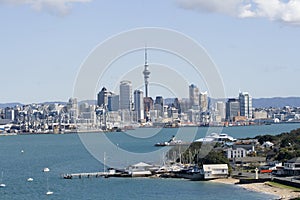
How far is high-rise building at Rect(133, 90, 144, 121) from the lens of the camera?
44.7 meters

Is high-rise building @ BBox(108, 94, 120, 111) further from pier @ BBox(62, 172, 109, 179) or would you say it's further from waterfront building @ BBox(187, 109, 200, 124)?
pier @ BBox(62, 172, 109, 179)

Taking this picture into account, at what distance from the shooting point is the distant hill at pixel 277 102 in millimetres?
99188

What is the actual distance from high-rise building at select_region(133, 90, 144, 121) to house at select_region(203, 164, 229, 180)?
3006cm

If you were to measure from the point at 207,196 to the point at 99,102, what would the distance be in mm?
41771

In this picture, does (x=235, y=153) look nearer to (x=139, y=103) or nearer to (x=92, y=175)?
(x=92, y=175)

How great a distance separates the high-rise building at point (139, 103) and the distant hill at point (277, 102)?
51.0 m

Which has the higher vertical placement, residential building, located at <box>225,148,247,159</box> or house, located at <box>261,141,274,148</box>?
house, located at <box>261,141,274,148</box>

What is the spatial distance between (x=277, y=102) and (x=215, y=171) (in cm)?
9102

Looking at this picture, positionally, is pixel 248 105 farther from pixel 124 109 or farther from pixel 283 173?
pixel 283 173

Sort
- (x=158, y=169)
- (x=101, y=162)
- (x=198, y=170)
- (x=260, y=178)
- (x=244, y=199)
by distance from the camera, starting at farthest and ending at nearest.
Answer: (x=101, y=162)
(x=158, y=169)
(x=198, y=170)
(x=260, y=178)
(x=244, y=199)

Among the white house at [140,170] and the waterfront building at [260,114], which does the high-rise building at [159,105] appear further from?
the white house at [140,170]

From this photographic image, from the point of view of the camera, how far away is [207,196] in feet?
35.4

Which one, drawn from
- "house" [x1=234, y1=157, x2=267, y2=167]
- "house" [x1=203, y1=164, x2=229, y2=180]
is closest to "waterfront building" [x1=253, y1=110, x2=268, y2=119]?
"house" [x1=234, y1=157, x2=267, y2=167]

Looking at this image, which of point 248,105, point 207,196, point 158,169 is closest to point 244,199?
point 207,196
